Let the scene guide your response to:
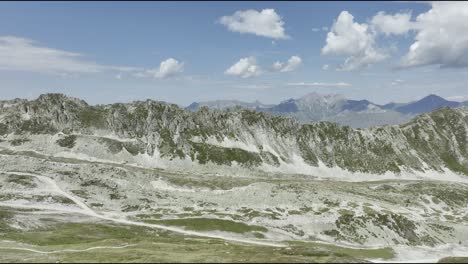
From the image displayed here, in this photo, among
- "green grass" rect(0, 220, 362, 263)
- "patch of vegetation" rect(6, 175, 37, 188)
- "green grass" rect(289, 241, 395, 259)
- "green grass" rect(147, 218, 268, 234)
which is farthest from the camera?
"patch of vegetation" rect(6, 175, 37, 188)

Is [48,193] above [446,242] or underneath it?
above

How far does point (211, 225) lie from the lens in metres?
123

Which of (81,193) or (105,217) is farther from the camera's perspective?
(81,193)

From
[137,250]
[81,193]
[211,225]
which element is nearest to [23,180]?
[81,193]

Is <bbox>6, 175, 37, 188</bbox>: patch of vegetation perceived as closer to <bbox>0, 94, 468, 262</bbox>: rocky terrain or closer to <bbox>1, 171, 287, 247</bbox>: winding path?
<bbox>0, 94, 468, 262</bbox>: rocky terrain

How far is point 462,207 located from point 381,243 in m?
96.2

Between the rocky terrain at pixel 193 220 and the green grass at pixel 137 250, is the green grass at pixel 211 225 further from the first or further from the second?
the green grass at pixel 137 250

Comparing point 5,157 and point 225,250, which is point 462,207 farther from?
point 5,157

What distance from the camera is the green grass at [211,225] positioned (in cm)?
12119

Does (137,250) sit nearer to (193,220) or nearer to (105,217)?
(193,220)

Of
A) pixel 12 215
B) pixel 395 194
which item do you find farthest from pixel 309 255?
pixel 395 194

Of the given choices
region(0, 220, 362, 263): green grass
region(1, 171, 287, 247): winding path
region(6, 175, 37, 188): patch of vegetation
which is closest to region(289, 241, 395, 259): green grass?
region(1, 171, 287, 247): winding path

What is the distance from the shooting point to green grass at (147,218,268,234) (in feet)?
398

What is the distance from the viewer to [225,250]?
79625 millimetres
